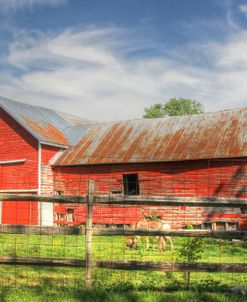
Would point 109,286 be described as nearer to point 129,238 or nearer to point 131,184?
point 129,238

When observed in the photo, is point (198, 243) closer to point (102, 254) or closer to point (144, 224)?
point (102, 254)

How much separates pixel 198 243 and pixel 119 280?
164cm

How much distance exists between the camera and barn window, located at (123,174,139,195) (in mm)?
24000

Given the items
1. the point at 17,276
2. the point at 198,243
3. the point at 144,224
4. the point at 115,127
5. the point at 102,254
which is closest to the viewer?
the point at 198,243

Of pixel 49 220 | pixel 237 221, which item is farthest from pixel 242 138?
pixel 49 220

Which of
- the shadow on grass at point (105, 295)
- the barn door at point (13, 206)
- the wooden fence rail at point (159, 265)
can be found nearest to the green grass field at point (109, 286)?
the shadow on grass at point (105, 295)

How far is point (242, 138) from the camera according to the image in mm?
21484

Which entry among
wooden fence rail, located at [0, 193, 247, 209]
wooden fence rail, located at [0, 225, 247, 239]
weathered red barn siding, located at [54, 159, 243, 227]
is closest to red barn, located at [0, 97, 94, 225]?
weathered red barn siding, located at [54, 159, 243, 227]

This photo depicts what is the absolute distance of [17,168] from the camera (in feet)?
86.2

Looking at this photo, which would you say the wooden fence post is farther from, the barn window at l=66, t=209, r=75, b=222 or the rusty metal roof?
the barn window at l=66, t=209, r=75, b=222

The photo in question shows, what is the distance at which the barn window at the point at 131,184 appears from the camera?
24.0m

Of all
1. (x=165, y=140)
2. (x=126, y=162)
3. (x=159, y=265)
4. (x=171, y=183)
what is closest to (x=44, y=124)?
(x=126, y=162)

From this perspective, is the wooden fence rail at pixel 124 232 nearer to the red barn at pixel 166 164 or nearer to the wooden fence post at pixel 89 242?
the wooden fence post at pixel 89 242

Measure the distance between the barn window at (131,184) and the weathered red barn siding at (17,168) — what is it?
5106 millimetres
